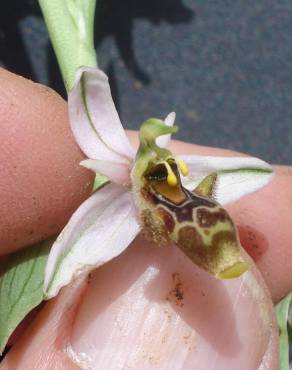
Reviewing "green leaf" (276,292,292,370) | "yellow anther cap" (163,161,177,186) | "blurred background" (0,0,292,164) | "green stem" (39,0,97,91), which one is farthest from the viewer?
"blurred background" (0,0,292,164)

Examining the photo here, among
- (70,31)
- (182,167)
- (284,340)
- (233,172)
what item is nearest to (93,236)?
(182,167)

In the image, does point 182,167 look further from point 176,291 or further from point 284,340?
point 284,340

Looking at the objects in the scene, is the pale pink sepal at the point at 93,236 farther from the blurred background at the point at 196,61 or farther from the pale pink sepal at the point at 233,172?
the blurred background at the point at 196,61

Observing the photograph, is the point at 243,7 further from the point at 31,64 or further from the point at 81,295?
the point at 81,295

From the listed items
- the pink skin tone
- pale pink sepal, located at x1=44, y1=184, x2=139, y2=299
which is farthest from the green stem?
pale pink sepal, located at x1=44, y1=184, x2=139, y2=299

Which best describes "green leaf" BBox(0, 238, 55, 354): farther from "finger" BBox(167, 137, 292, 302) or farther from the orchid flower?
"finger" BBox(167, 137, 292, 302)

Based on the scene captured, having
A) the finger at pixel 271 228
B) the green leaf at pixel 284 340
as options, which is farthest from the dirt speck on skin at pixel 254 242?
the green leaf at pixel 284 340
